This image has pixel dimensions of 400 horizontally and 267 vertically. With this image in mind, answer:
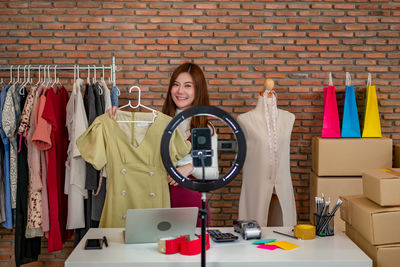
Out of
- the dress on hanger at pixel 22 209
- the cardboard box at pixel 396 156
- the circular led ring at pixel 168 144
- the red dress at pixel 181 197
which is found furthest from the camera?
the cardboard box at pixel 396 156

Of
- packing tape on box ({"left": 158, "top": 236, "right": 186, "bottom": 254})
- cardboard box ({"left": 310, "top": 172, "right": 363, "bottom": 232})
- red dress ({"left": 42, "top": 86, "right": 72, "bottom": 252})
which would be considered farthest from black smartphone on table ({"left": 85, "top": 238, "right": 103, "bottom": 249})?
cardboard box ({"left": 310, "top": 172, "right": 363, "bottom": 232})

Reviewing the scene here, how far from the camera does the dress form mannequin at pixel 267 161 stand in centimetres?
353

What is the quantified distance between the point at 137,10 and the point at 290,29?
58.6 inches

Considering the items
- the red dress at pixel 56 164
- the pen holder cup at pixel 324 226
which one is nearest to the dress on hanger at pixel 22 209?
the red dress at pixel 56 164

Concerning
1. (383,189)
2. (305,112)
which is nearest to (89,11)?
(305,112)

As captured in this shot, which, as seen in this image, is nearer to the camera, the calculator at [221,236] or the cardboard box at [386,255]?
the cardboard box at [386,255]

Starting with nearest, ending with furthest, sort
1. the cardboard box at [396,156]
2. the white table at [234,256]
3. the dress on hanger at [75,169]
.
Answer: the white table at [234,256], the dress on hanger at [75,169], the cardboard box at [396,156]

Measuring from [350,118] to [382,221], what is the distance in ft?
6.21

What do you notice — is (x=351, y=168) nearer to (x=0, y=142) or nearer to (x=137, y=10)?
(x=137, y=10)

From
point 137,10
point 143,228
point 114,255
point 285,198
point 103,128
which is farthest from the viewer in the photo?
Answer: point 137,10

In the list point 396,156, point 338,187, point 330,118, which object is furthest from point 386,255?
point 396,156

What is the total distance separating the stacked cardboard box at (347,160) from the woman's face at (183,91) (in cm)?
135

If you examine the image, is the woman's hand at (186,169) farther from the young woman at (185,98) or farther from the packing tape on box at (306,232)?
the young woman at (185,98)

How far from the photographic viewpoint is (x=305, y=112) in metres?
4.32
